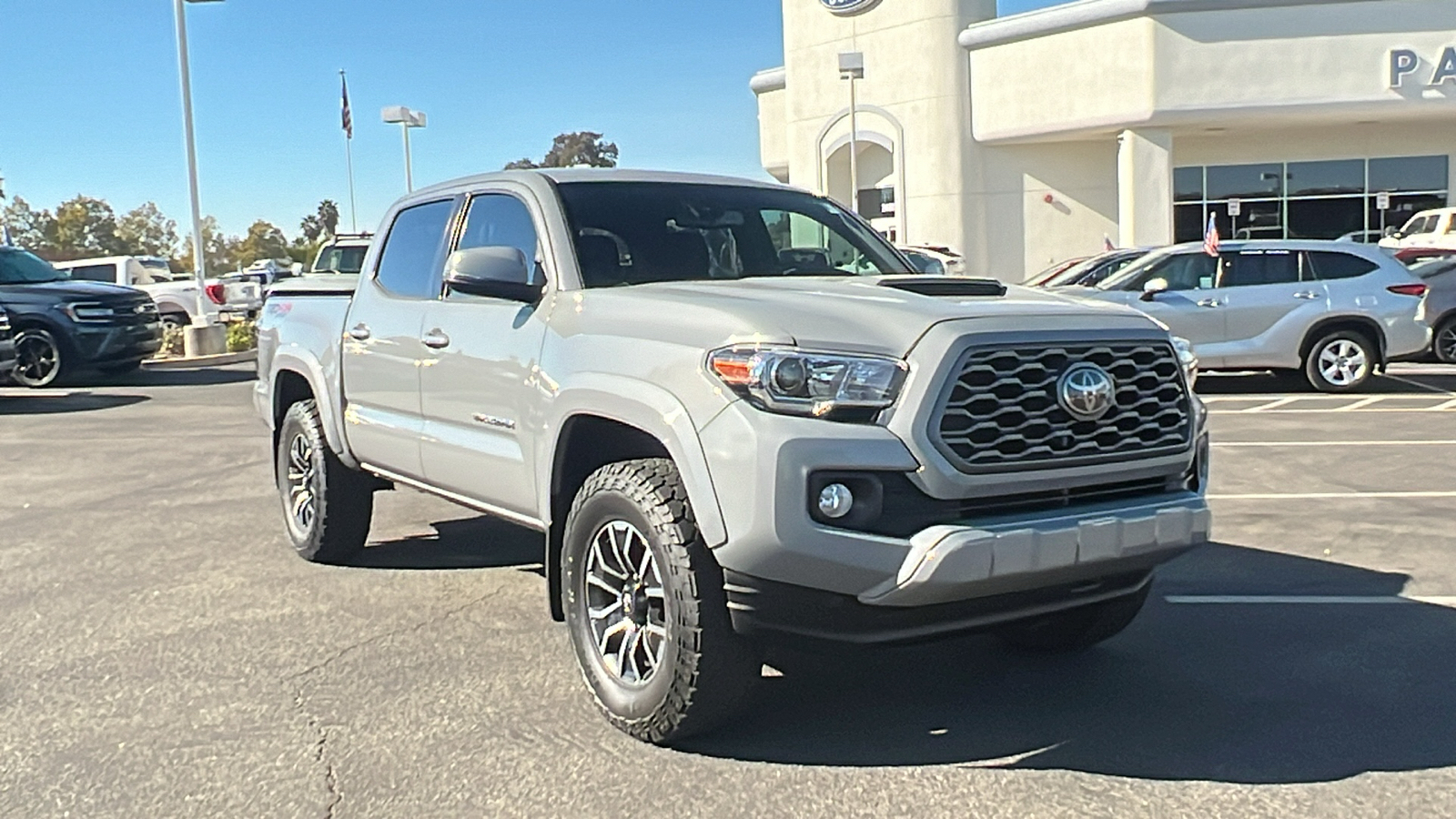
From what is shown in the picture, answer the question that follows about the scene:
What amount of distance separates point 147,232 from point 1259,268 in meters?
114

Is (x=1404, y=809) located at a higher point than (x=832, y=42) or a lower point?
lower

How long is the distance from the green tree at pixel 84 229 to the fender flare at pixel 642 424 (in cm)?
9891

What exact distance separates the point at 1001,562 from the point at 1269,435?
25.3 feet

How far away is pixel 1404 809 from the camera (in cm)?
345

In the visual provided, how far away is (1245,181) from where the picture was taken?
30344 millimetres

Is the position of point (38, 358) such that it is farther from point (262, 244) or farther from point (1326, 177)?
point (262, 244)

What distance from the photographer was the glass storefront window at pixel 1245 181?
30.1m

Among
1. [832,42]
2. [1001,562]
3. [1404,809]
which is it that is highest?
[832,42]

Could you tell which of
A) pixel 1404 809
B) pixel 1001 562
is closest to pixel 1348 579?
pixel 1404 809

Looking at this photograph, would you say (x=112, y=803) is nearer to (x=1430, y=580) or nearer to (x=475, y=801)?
(x=475, y=801)

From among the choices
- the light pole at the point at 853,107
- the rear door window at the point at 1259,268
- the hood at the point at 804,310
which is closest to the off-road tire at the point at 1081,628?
the hood at the point at 804,310

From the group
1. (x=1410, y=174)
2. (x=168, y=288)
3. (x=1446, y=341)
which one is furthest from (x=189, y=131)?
(x=1410, y=174)

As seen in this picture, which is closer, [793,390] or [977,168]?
[793,390]

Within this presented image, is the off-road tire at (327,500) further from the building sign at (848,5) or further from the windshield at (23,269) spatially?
the building sign at (848,5)
